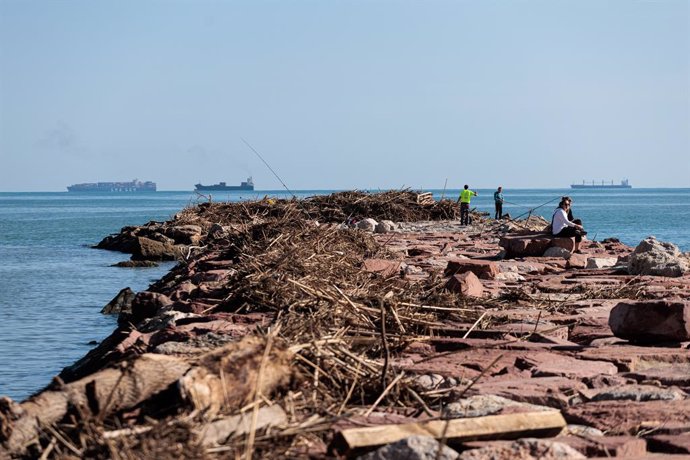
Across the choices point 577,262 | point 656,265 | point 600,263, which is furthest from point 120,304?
point 656,265

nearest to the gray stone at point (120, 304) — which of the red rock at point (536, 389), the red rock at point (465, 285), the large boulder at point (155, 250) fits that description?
the red rock at point (465, 285)

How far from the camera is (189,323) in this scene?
741cm

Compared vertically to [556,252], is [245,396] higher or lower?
higher

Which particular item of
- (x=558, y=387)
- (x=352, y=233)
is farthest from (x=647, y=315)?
(x=352, y=233)

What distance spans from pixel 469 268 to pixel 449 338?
438cm

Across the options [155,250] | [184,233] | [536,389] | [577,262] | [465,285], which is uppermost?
[465,285]

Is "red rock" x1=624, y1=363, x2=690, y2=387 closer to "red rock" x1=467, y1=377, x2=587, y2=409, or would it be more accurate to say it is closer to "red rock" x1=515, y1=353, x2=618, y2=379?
"red rock" x1=515, y1=353, x2=618, y2=379

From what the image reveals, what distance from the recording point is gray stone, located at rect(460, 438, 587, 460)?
3641 millimetres

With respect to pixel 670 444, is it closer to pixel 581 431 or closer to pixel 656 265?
pixel 581 431

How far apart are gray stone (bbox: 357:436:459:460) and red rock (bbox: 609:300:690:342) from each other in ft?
11.1

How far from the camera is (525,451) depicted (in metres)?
3.68

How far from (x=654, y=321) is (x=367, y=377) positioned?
2.57 m

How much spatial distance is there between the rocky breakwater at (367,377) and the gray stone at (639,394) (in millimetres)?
11

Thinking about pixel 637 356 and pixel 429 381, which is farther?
pixel 637 356
